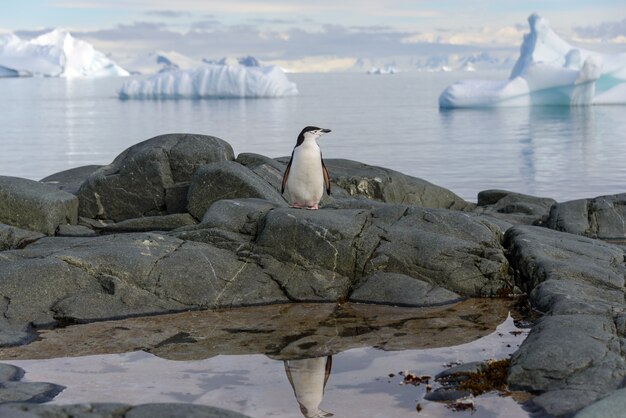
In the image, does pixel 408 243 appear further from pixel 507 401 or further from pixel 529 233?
pixel 507 401

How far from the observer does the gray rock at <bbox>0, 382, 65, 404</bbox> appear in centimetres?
591

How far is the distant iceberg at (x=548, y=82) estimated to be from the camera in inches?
1716

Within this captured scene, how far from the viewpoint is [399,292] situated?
9.43m

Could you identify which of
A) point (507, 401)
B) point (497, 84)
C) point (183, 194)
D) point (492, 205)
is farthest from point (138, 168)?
point (497, 84)

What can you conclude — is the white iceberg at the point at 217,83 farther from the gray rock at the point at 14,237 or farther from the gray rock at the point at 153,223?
the gray rock at the point at 14,237

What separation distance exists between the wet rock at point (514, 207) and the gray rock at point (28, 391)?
35.1 feet

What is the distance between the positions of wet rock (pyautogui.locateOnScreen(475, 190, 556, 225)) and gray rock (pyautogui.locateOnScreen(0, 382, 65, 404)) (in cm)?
1070

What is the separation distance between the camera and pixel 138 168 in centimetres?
1391

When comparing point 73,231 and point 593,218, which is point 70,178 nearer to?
point 73,231

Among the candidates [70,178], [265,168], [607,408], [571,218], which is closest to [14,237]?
[265,168]

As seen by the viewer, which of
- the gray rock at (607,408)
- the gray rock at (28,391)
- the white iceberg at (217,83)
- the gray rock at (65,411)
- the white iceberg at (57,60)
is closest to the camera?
the gray rock at (65,411)

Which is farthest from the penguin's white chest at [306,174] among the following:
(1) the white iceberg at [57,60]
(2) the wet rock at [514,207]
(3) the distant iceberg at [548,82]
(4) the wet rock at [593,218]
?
(1) the white iceberg at [57,60]

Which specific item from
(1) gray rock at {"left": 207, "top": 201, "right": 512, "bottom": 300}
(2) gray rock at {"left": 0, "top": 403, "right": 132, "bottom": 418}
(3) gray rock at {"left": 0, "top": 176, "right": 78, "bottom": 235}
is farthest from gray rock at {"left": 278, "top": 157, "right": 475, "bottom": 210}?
(2) gray rock at {"left": 0, "top": 403, "right": 132, "bottom": 418}

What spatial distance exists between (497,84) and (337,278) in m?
40.1
